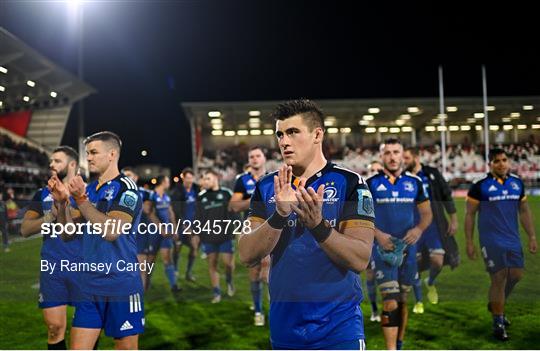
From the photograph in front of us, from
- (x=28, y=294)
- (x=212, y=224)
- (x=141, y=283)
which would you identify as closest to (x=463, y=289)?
(x=212, y=224)

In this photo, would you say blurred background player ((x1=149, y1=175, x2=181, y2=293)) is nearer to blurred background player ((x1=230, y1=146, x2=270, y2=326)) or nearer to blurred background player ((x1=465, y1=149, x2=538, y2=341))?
blurred background player ((x1=230, y1=146, x2=270, y2=326))

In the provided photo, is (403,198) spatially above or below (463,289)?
above

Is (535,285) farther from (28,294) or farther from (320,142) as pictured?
(28,294)

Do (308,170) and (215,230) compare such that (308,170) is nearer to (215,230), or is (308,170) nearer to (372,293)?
(215,230)

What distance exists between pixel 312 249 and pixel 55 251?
249cm

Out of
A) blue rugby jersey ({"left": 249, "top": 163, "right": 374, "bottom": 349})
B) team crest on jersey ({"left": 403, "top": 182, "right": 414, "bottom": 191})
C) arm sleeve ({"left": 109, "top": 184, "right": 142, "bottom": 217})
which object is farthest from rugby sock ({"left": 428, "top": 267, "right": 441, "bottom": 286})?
blue rugby jersey ({"left": 249, "top": 163, "right": 374, "bottom": 349})

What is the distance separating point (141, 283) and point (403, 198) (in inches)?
108

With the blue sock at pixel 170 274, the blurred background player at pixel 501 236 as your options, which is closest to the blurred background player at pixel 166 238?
the blue sock at pixel 170 274

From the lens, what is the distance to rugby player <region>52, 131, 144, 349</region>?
404 centimetres

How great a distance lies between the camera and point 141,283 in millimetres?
4312

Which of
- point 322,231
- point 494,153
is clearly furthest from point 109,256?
point 494,153

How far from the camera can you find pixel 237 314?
794 centimetres

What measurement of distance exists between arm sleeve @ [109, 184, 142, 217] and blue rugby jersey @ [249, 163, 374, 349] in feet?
4.80

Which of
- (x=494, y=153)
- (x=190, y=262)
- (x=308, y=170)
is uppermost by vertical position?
(x=494, y=153)
